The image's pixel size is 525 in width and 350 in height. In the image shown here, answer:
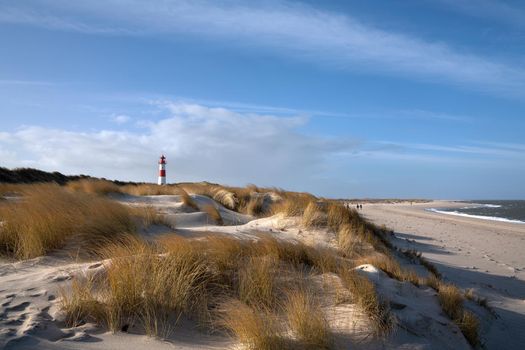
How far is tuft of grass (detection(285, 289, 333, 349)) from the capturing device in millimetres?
3275

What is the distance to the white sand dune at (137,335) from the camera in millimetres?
3176

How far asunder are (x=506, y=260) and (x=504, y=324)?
7.49 meters

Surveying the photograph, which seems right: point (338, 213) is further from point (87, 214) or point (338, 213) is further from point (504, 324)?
point (87, 214)

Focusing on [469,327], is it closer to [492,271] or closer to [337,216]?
[337,216]

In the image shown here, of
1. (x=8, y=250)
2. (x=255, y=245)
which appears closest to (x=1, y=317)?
(x=8, y=250)

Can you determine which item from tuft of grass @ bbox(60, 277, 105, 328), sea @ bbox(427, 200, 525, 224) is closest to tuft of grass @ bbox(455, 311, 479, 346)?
tuft of grass @ bbox(60, 277, 105, 328)

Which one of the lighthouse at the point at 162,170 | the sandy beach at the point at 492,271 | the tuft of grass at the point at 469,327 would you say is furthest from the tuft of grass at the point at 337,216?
the lighthouse at the point at 162,170

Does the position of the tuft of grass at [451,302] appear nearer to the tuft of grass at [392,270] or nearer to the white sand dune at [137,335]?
the white sand dune at [137,335]

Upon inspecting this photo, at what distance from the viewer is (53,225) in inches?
232

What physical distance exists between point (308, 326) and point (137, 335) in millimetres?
→ 1409

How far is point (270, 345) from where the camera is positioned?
3.09m

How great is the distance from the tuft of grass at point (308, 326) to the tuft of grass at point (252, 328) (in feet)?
0.54

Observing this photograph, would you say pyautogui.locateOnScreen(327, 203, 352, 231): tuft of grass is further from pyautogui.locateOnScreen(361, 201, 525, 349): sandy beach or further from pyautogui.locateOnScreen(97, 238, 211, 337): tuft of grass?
pyautogui.locateOnScreen(97, 238, 211, 337): tuft of grass

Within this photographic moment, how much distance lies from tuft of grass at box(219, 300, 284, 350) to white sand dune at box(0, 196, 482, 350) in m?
0.14
